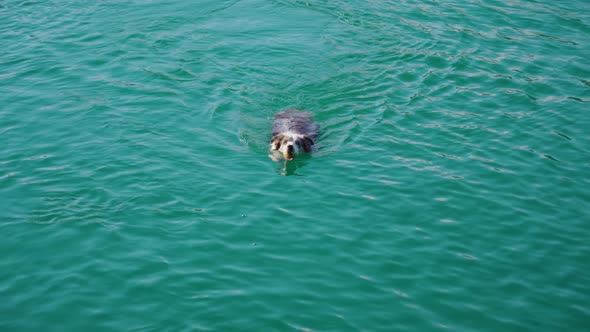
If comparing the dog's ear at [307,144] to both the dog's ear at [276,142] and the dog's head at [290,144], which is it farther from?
the dog's ear at [276,142]

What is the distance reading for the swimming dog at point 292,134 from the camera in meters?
13.8

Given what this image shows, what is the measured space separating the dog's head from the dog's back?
17.3 inches

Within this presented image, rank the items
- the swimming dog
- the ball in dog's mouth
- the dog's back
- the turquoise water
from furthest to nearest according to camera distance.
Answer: the dog's back → the swimming dog → the ball in dog's mouth → the turquoise water

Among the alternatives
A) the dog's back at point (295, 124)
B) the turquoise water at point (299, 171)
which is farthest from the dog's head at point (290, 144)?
the dog's back at point (295, 124)

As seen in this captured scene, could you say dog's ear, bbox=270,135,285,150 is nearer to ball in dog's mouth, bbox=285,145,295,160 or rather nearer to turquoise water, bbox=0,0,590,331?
turquoise water, bbox=0,0,590,331

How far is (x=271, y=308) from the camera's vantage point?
31.9 ft

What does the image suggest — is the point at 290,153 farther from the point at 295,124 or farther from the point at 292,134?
the point at 295,124

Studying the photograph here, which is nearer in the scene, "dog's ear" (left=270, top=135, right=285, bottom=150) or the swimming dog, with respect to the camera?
the swimming dog

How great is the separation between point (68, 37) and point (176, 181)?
10057 mm

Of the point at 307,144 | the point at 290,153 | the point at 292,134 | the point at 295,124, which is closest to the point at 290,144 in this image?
the point at 290,153

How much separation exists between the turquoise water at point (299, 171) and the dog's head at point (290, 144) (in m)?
0.31

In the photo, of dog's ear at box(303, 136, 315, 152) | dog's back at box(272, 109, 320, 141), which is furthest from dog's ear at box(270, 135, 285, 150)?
dog's ear at box(303, 136, 315, 152)

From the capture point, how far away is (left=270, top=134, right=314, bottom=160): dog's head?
13656 millimetres

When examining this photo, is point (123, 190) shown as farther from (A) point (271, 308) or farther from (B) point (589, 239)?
(B) point (589, 239)
